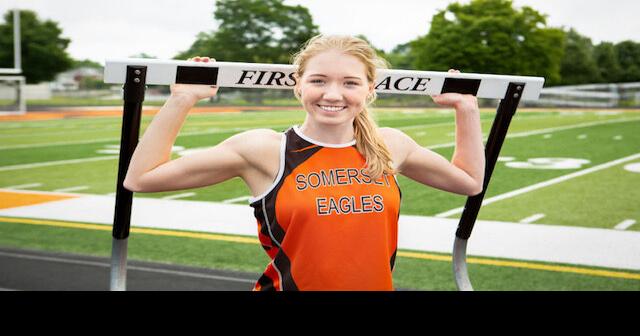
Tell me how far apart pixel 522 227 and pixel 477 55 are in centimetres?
6971

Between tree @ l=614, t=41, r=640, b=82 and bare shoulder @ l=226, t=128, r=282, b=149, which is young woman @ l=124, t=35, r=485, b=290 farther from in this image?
tree @ l=614, t=41, r=640, b=82

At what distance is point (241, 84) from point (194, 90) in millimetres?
194

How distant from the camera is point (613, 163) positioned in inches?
578

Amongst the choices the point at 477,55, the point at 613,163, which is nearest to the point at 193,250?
the point at 613,163

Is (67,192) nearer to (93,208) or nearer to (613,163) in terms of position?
(93,208)

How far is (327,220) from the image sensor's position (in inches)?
74.5

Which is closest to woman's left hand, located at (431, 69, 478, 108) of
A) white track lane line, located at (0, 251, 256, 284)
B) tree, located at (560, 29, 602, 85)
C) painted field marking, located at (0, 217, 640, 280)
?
white track lane line, located at (0, 251, 256, 284)

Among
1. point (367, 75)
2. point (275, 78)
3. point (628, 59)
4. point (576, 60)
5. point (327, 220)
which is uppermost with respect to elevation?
point (367, 75)

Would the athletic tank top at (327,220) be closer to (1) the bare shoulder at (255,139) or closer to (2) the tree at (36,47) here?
(1) the bare shoulder at (255,139)

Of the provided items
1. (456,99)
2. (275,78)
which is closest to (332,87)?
(275,78)

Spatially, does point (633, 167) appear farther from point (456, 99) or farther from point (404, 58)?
point (404, 58)

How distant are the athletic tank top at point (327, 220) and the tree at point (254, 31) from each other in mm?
66187

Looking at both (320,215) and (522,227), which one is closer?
(320,215)

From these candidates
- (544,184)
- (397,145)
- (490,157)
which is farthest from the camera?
(544,184)
